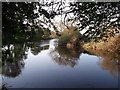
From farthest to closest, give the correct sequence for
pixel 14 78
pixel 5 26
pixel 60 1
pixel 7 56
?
pixel 14 78
pixel 60 1
pixel 7 56
pixel 5 26

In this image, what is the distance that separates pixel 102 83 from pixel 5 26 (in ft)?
33.9

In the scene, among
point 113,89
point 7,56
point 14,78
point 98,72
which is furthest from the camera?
point 98,72

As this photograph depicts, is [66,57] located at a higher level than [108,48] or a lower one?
lower

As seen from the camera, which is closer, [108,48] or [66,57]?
[66,57]

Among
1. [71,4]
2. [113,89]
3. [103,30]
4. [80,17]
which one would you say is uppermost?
[71,4]

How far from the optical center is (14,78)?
13.6m

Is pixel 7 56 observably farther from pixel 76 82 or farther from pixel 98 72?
pixel 98 72

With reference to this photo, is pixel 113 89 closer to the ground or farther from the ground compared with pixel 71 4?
closer to the ground

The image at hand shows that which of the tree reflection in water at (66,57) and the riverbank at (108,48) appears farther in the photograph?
the tree reflection in water at (66,57)

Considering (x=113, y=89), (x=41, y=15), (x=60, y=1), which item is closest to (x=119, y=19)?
(x=60, y=1)

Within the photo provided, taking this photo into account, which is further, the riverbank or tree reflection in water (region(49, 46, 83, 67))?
tree reflection in water (region(49, 46, 83, 67))

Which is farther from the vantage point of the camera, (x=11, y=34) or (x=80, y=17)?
(x=80, y=17)

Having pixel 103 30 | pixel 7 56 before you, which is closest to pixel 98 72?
pixel 103 30

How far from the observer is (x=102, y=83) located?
38.8ft
